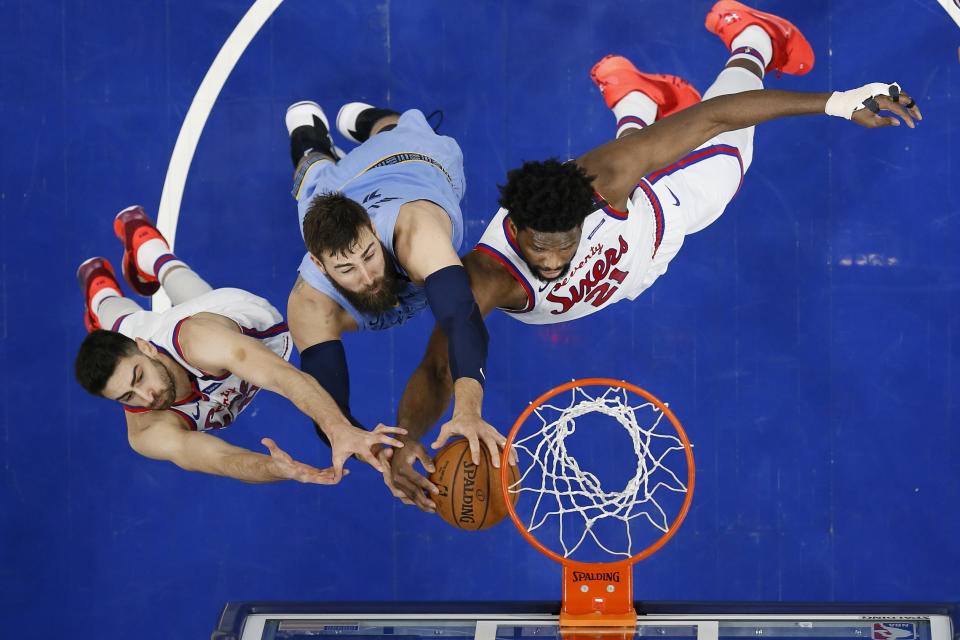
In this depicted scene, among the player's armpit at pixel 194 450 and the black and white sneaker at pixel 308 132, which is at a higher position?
the black and white sneaker at pixel 308 132

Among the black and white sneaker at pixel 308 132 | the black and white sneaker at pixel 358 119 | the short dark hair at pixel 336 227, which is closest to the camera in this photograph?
the short dark hair at pixel 336 227

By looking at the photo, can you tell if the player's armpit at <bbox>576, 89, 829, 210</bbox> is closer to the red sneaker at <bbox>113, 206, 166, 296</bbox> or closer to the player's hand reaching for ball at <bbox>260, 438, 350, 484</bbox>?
the player's hand reaching for ball at <bbox>260, 438, 350, 484</bbox>

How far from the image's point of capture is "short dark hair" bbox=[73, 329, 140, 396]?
13.3ft

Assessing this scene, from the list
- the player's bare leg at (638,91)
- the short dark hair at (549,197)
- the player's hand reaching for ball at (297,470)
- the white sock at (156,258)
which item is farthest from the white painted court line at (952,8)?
the white sock at (156,258)

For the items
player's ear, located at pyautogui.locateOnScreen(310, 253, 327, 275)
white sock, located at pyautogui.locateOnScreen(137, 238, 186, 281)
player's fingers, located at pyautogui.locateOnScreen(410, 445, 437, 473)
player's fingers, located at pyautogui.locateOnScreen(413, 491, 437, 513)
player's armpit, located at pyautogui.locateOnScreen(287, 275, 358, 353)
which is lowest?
player's fingers, located at pyautogui.locateOnScreen(413, 491, 437, 513)

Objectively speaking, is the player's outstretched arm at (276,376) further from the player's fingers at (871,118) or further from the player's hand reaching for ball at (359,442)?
the player's fingers at (871,118)

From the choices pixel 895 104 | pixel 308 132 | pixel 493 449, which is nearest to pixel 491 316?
pixel 308 132

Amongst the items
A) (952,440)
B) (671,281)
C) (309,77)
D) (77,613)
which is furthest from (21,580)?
(952,440)

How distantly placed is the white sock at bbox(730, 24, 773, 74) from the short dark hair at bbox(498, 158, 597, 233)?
6.34 feet

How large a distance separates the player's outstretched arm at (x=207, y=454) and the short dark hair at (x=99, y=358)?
41 cm

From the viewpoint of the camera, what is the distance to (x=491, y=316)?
5.75 metres

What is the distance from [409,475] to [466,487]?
0.24 m

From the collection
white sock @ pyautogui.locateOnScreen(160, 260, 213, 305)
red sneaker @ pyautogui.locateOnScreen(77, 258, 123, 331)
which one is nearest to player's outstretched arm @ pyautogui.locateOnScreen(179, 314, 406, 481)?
white sock @ pyautogui.locateOnScreen(160, 260, 213, 305)

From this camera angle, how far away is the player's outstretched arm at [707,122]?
158 inches
